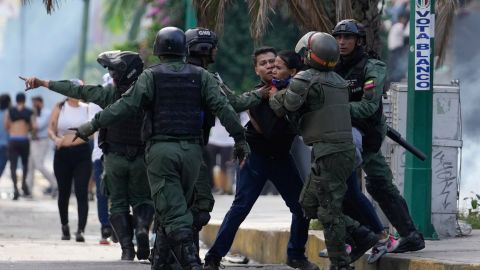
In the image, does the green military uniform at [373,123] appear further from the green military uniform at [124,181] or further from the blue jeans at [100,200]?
the blue jeans at [100,200]

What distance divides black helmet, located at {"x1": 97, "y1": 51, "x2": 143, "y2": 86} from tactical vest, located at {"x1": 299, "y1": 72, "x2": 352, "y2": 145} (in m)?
2.35

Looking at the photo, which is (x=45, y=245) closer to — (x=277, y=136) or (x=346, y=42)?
(x=277, y=136)

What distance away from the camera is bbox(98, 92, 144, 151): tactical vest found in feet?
38.5

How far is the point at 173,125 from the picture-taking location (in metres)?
9.59

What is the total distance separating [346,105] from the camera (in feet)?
31.4

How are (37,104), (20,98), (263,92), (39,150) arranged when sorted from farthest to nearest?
(37,104) → (39,150) → (20,98) → (263,92)

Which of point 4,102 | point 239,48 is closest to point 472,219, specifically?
point 4,102

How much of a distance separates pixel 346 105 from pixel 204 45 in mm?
1293

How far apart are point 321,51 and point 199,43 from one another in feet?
3.90

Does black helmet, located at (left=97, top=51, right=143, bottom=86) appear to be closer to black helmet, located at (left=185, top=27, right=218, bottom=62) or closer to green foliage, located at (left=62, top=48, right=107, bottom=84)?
black helmet, located at (left=185, top=27, right=218, bottom=62)

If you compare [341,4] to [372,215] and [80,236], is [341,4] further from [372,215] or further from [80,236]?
[80,236]

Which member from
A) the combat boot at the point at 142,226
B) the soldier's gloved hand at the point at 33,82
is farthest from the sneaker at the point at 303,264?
the soldier's gloved hand at the point at 33,82

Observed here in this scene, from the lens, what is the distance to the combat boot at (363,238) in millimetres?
9758

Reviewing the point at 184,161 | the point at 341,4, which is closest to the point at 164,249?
the point at 184,161
